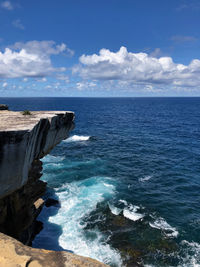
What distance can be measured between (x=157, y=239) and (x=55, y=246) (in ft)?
36.4

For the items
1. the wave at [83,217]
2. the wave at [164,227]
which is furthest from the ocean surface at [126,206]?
the wave at [164,227]

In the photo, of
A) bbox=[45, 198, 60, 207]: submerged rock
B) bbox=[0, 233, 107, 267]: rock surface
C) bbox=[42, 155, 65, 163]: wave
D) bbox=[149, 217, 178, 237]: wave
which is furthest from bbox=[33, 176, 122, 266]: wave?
bbox=[0, 233, 107, 267]: rock surface

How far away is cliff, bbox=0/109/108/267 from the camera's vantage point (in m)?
5.91

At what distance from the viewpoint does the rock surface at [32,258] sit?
554 centimetres

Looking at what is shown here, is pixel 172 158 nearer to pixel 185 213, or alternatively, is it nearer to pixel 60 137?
pixel 185 213

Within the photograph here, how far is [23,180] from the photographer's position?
9.96 m

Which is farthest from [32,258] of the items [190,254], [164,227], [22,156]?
[164,227]

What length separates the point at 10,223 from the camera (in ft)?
47.0

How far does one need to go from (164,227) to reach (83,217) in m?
9.96

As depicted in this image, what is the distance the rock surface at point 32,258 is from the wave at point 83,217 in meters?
14.0

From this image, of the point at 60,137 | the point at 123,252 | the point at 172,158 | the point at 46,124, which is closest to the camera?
the point at 46,124

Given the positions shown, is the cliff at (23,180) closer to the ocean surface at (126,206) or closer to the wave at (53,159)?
the ocean surface at (126,206)

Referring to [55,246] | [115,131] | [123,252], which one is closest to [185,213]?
[123,252]

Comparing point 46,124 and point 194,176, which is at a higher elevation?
point 46,124
